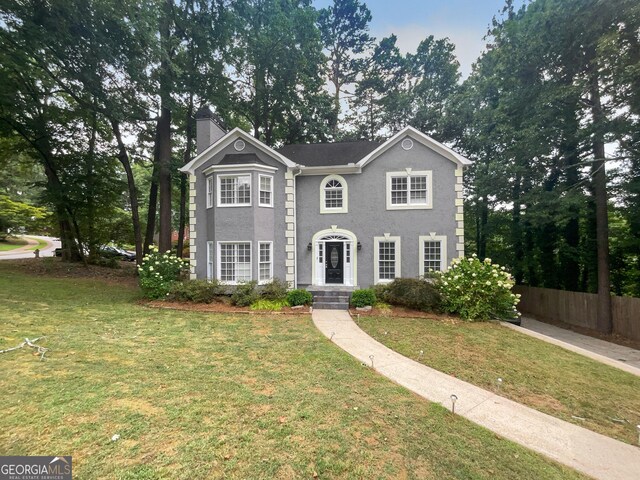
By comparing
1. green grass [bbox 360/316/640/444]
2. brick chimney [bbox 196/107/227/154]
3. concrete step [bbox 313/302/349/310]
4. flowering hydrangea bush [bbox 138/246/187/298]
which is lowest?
green grass [bbox 360/316/640/444]

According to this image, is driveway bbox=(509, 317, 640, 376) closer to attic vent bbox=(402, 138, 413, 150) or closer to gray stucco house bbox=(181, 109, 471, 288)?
gray stucco house bbox=(181, 109, 471, 288)

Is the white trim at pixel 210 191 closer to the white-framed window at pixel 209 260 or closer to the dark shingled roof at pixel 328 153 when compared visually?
the white-framed window at pixel 209 260

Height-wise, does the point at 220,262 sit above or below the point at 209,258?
below

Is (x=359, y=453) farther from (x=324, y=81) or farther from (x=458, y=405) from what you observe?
(x=324, y=81)

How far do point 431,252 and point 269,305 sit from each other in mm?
7879

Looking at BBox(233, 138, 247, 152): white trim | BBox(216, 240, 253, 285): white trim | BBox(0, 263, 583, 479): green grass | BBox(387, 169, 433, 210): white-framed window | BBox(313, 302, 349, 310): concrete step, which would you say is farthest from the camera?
BBox(233, 138, 247, 152): white trim

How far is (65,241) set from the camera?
19.7m

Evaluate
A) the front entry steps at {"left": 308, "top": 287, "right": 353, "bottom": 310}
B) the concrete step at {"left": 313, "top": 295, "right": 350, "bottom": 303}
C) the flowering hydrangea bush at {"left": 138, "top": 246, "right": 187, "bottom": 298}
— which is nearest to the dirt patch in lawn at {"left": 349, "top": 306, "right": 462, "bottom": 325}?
the front entry steps at {"left": 308, "top": 287, "right": 353, "bottom": 310}

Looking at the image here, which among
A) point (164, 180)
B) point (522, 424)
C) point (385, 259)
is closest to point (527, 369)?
point (522, 424)

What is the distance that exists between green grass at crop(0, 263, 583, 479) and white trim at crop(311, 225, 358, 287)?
21.6ft

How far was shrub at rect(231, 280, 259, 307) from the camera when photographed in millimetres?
11234

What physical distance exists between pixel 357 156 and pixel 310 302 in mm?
7871

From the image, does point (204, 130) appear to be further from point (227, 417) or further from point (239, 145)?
point (227, 417)

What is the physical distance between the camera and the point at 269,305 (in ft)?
36.6
